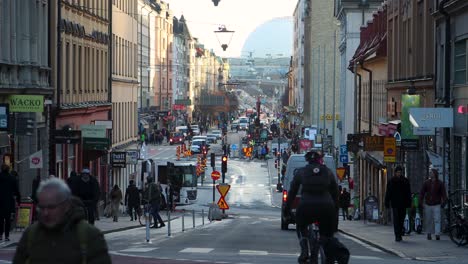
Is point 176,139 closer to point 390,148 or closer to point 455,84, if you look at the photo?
point 390,148

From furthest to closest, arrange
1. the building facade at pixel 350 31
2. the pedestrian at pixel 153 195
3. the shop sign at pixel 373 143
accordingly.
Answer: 1. the building facade at pixel 350 31
2. the shop sign at pixel 373 143
3. the pedestrian at pixel 153 195

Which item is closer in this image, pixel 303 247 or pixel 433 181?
pixel 303 247

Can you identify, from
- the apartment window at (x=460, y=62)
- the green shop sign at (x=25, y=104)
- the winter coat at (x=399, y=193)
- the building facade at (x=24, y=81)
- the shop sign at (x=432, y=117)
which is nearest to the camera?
the winter coat at (x=399, y=193)

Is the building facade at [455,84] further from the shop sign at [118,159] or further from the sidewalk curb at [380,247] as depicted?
the shop sign at [118,159]

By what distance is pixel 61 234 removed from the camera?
21.2 ft

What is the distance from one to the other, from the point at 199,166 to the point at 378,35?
29320mm

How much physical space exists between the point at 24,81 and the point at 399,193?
14140mm

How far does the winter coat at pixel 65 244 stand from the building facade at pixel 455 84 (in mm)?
20544

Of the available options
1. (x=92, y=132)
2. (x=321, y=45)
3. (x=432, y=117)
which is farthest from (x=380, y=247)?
(x=321, y=45)

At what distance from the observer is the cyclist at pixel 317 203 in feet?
43.0

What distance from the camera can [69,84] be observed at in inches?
1713

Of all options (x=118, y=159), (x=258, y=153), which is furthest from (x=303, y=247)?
(x=258, y=153)

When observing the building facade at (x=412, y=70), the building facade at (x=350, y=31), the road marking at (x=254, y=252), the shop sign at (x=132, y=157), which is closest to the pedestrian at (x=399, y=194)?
the road marking at (x=254, y=252)

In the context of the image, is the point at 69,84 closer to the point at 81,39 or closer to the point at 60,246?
the point at 81,39
